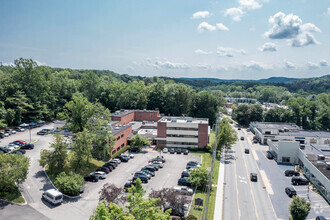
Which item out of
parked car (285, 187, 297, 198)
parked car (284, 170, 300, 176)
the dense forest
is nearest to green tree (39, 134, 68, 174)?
parked car (285, 187, 297, 198)

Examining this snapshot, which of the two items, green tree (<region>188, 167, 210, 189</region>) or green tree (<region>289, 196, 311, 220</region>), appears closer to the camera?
green tree (<region>289, 196, 311, 220</region>)

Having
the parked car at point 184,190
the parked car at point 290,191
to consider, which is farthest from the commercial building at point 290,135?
the parked car at point 184,190

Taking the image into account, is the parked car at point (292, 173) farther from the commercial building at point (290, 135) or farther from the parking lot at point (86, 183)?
the commercial building at point (290, 135)

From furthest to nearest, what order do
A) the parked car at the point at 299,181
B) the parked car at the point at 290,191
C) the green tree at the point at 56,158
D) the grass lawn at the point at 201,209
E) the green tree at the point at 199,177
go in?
1. the parked car at the point at 299,181
2. the green tree at the point at 56,158
3. the green tree at the point at 199,177
4. the parked car at the point at 290,191
5. the grass lawn at the point at 201,209

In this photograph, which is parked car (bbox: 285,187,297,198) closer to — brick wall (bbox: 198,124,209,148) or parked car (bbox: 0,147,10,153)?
brick wall (bbox: 198,124,209,148)

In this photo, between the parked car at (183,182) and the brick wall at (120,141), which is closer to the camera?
the parked car at (183,182)

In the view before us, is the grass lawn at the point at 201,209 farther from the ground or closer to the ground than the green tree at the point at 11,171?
closer to the ground
